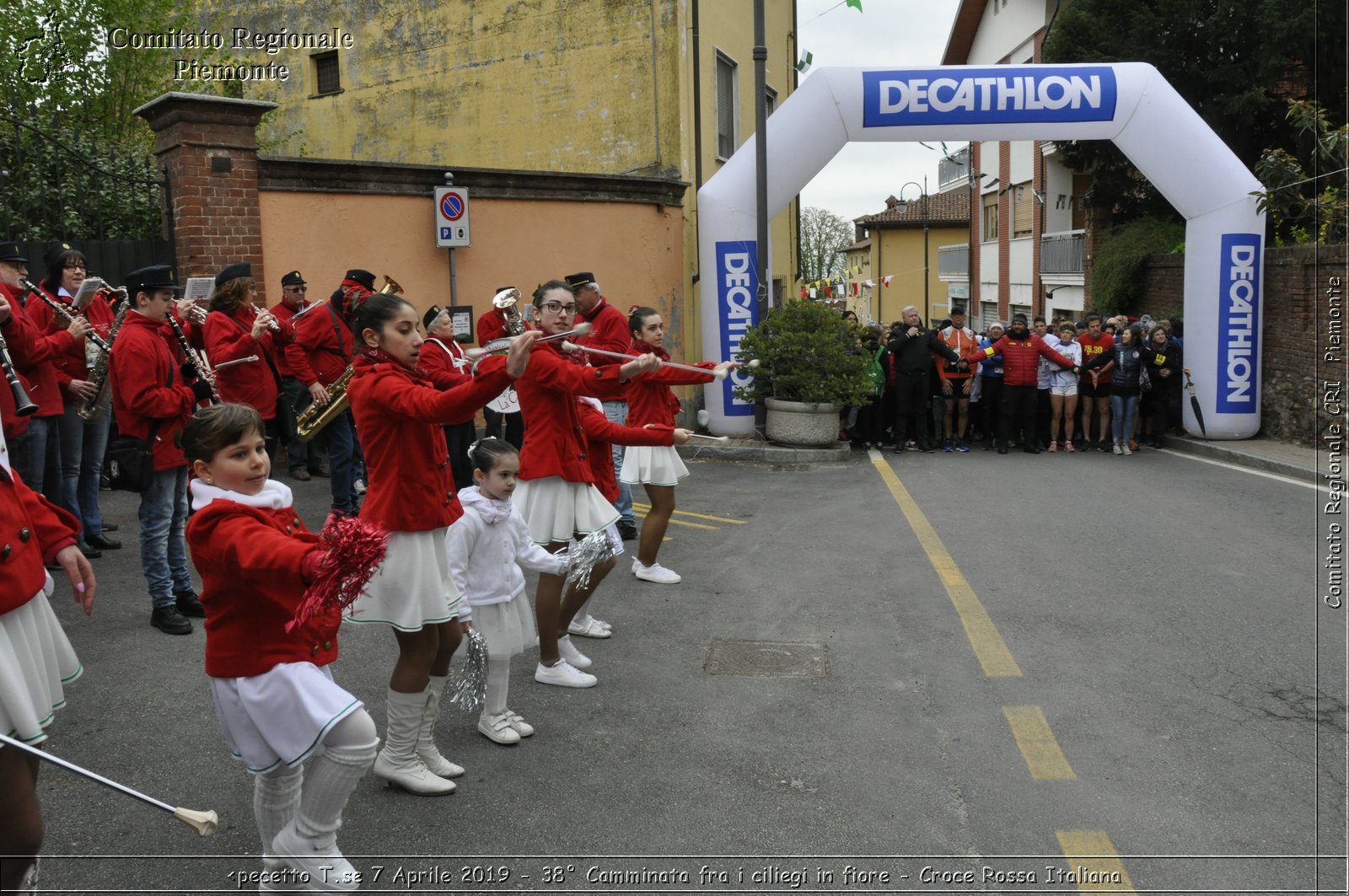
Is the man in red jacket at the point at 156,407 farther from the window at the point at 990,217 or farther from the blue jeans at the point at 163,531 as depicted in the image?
the window at the point at 990,217

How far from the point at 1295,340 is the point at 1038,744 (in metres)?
11.4

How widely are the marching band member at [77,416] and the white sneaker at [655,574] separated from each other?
12.4ft

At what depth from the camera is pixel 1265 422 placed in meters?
14.3

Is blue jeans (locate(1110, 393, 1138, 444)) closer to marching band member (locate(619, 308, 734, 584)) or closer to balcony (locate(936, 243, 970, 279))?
marching band member (locate(619, 308, 734, 584))

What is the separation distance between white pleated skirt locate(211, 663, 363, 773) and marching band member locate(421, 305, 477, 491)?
1281mm

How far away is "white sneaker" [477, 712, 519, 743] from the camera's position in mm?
4746

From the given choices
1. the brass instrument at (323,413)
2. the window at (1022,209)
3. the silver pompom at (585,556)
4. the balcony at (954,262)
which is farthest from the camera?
the balcony at (954,262)

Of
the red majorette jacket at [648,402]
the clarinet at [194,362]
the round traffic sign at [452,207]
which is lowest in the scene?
the red majorette jacket at [648,402]

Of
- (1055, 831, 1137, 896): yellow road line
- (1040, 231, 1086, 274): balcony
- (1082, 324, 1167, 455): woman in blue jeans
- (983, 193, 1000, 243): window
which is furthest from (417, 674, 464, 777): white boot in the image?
(983, 193, 1000, 243): window

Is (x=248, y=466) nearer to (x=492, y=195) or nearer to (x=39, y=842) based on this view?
(x=39, y=842)

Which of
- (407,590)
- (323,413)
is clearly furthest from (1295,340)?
(407,590)

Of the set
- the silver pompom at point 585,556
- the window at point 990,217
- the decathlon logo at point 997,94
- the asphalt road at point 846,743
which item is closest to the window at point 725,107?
the decathlon logo at point 997,94

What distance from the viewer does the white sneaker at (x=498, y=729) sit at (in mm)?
4746

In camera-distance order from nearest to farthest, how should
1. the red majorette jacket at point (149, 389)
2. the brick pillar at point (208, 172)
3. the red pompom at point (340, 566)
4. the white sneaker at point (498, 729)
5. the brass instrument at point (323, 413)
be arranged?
the red pompom at point (340, 566) < the white sneaker at point (498, 729) < the red majorette jacket at point (149, 389) < the brass instrument at point (323, 413) < the brick pillar at point (208, 172)
